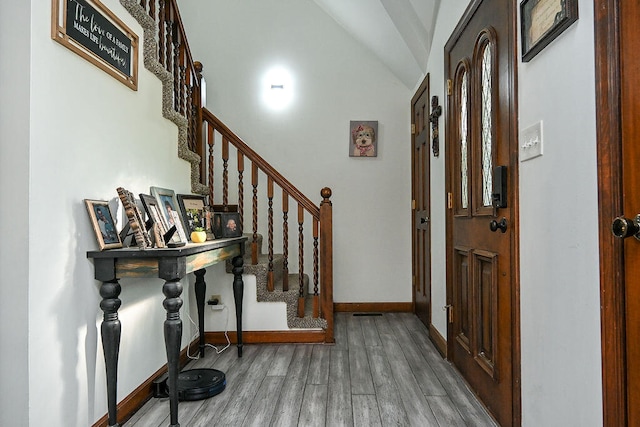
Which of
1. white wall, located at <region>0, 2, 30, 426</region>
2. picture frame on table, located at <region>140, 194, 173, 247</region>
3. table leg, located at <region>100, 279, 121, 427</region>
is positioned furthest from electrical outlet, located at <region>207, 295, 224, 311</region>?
white wall, located at <region>0, 2, 30, 426</region>

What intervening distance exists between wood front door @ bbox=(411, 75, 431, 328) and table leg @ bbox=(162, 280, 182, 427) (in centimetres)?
211

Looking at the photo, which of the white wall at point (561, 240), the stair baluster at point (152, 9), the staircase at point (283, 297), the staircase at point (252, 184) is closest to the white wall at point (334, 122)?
the staircase at point (252, 184)

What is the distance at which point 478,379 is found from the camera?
2.18 m

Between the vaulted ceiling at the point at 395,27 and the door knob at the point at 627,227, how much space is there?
8.00ft

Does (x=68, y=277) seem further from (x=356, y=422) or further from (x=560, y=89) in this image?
(x=560, y=89)

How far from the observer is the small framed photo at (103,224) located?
1.78 meters

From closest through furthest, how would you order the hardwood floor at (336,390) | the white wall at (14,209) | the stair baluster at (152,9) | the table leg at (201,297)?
the white wall at (14,209)
the hardwood floor at (336,390)
the stair baluster at (152,9)
the table leg at (201,297)

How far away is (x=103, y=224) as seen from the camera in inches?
72.9

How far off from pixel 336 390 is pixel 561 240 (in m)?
1.46

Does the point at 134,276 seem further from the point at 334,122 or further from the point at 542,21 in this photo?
the point at 334,122

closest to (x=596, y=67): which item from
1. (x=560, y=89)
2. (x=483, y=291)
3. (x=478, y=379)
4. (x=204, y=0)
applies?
(x=560, y=89)

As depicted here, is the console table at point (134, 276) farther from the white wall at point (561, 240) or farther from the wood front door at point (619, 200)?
the wood front door at point (619, 200)

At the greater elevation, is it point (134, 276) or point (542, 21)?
point (542, 21)

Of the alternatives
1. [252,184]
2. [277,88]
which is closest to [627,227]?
[252,184]
